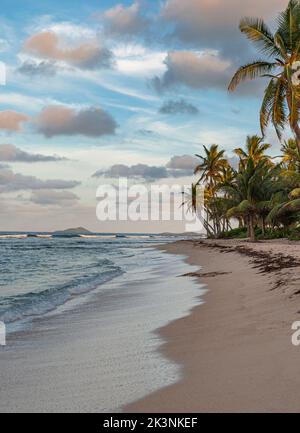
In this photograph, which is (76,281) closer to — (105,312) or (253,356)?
(105,312)

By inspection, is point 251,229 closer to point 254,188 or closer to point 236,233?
point 254,188

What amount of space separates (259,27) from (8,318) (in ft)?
61.4

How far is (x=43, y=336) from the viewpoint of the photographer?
25.2 feet

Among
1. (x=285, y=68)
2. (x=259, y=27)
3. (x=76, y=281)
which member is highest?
(x=259, y=27)

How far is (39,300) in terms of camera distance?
12555 mm

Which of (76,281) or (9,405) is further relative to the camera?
(76,281)

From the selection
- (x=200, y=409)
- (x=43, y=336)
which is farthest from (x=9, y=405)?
(x=43, y=336)

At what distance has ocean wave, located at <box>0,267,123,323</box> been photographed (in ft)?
33.9

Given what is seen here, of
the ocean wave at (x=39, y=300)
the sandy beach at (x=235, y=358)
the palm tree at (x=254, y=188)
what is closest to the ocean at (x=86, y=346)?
the ocean wave at (x=39, y=300)

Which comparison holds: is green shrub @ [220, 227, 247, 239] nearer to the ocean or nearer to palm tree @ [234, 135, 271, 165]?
palm tree @ [234, 135, 271, 165]

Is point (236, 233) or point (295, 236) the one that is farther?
point (236, 233)

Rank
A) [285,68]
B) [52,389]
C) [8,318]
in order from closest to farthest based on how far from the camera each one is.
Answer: [52,389]
[8,318]
[285,68]

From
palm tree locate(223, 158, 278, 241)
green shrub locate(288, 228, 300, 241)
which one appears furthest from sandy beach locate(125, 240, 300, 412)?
palm tree locate(223, 158, 278, 241)

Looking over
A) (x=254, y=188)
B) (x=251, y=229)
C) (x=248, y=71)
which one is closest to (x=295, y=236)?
(x=251, y=229)
